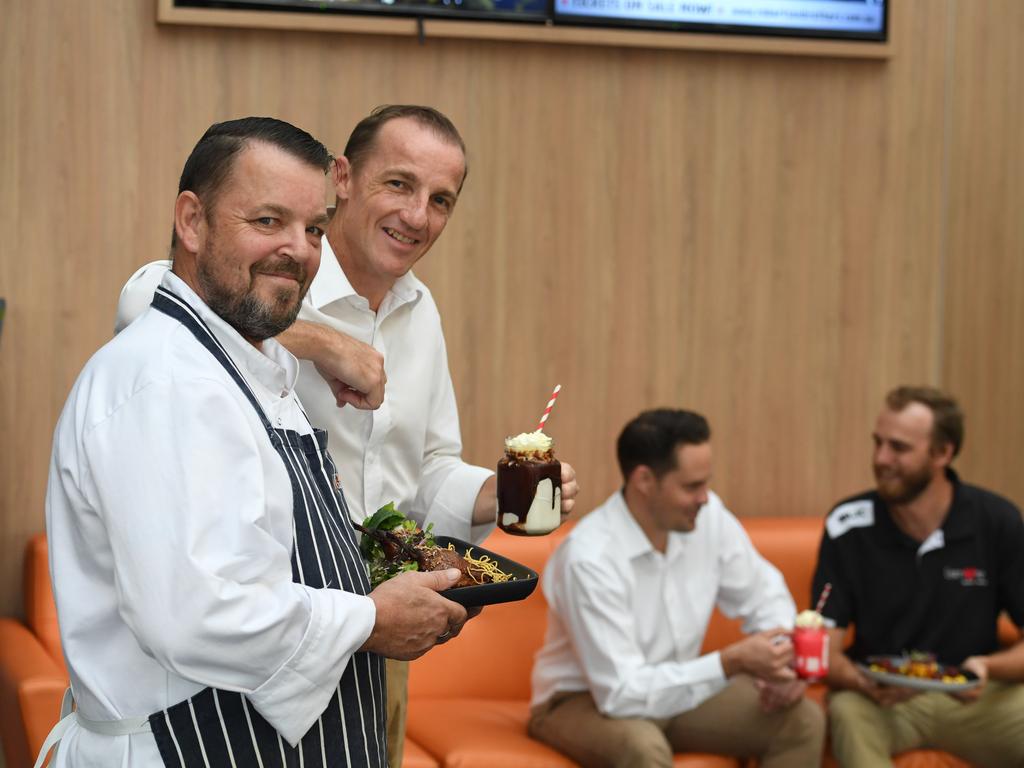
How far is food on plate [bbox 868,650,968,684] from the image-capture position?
3592 mm

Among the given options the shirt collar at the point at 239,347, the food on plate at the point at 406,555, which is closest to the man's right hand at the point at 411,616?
the food on plate at the point at 406,555

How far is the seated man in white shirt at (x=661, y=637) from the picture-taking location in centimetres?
343

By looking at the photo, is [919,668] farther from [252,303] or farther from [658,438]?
[252,303]

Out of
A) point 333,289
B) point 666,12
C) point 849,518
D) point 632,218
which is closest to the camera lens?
point 333,289

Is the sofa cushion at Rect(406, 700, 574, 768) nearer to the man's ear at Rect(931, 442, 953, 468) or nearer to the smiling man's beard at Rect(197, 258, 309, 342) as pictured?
the man's ear at Rect(931, 442, 953, 468)

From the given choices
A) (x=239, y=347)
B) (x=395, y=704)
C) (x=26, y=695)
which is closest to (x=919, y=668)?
(x=395, y=704)

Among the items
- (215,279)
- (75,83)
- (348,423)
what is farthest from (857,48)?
(215,279)

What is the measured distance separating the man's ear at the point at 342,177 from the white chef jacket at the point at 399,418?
0.37ft

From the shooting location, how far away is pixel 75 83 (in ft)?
12.3

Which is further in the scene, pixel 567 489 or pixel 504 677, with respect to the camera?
pixel 504 677

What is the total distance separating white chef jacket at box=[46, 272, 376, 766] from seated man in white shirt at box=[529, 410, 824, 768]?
6.39 ft

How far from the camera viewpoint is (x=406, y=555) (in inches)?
77.0

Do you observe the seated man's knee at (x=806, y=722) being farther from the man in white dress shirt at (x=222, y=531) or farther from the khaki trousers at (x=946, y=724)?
the man in white dress shirt at (x=222, y=531)

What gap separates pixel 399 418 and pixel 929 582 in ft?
7.18
